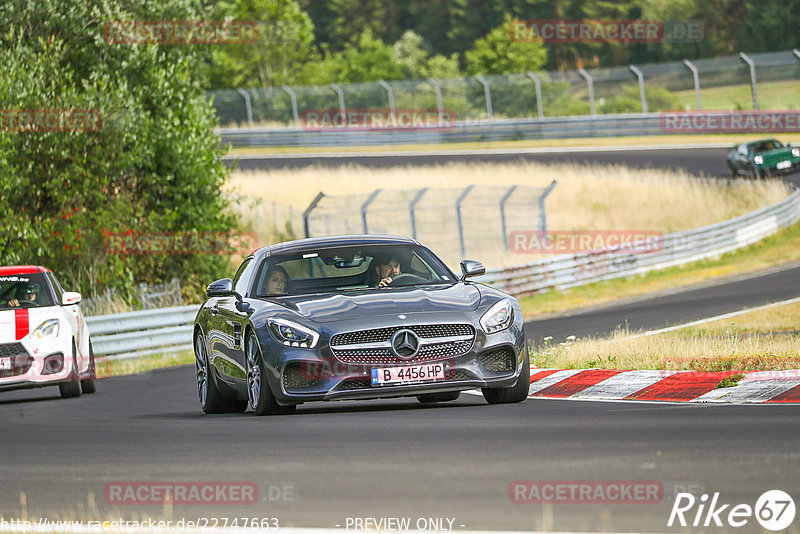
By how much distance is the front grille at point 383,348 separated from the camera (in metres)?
9.63

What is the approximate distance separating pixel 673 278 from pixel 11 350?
1913 centimetres

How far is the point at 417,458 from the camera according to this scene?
750cm

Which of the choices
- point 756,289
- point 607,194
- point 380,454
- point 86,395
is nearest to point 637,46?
point 607,194

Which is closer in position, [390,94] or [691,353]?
[691,353]

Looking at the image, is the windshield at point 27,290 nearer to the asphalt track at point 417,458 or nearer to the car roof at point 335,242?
the asphalt track at point 417,458

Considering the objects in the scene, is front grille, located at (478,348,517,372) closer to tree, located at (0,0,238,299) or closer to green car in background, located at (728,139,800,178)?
tree, located at (0,0,238,299)

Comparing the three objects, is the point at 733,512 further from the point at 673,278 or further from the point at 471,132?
the point at 471,132

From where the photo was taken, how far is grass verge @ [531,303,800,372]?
11.4 m

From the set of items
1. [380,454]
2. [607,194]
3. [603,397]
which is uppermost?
[380,454]

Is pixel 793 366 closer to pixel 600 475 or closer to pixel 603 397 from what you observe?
pixel 603 397

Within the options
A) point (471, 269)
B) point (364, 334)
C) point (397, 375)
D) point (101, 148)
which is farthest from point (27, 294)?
point (101, 148)

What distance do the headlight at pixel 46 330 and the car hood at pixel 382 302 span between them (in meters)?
5.02

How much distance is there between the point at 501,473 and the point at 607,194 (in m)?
35.3

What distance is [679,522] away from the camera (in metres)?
5.56
